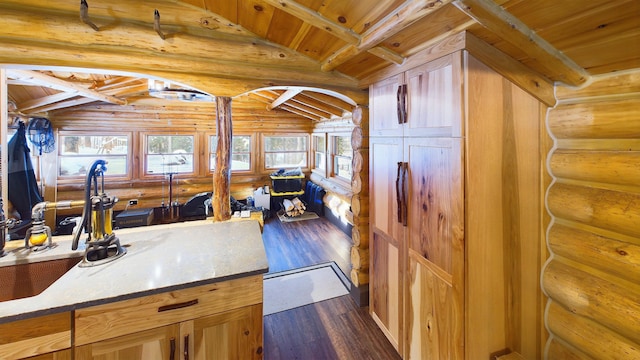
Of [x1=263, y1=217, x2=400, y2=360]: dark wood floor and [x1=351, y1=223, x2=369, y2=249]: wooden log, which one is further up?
[x1=351, y1=223, x2=369, y2=249]: wooden log

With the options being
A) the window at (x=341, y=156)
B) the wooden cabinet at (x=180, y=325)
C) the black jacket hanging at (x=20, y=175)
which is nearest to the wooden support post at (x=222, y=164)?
the wooden cabinet at (x=180, y=325)

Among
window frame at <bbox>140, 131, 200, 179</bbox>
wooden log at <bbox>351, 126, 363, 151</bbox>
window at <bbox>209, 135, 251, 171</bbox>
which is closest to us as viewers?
wooden log at <bbox>351, 126, 363, 151</bbox>

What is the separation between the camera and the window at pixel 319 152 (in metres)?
6.28

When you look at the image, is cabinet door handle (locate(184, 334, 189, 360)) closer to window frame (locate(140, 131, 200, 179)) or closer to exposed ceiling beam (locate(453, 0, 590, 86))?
exposed ceiling beam (locate(453, 0, 590, 86))

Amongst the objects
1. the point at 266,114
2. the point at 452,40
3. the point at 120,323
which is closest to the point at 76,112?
the point at 266,114

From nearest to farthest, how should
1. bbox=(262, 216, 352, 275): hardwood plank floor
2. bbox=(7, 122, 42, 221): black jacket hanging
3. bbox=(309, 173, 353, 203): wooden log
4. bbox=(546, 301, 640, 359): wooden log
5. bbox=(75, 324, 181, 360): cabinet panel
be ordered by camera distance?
bbox=(75, 324, 181, 360): cabinet panel < bbox=(546, 301, 640, 359): wooden log < bbox=(7, 122, 42, 221): black jacket hanging < bbox=(262, 216, 352, 275): hardwood plank floor < bbox=(309, 173, 353, 203): wooden log

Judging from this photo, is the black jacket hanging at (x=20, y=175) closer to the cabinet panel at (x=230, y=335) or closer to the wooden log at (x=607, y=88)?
the cabinet panel at (x=230, y=335)

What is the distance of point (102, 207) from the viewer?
1.44 metres

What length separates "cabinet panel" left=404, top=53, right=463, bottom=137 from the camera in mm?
1432

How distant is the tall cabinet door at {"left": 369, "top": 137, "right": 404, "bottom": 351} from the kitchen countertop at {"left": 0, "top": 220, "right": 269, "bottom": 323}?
1.08m

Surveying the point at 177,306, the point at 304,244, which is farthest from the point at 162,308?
the point at 304,244

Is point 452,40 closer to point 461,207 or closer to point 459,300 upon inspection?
point 461,207

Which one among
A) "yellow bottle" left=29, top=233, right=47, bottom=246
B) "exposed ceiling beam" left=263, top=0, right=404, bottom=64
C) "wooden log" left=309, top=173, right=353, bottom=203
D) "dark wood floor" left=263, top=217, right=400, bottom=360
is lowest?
"dark wood floor" left=263, top=217, right=400, bottom=360

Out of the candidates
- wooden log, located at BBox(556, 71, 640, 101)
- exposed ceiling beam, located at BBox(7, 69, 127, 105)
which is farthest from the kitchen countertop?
exposed ceiling beam, located at BBox(7, 69, 127, 105)
